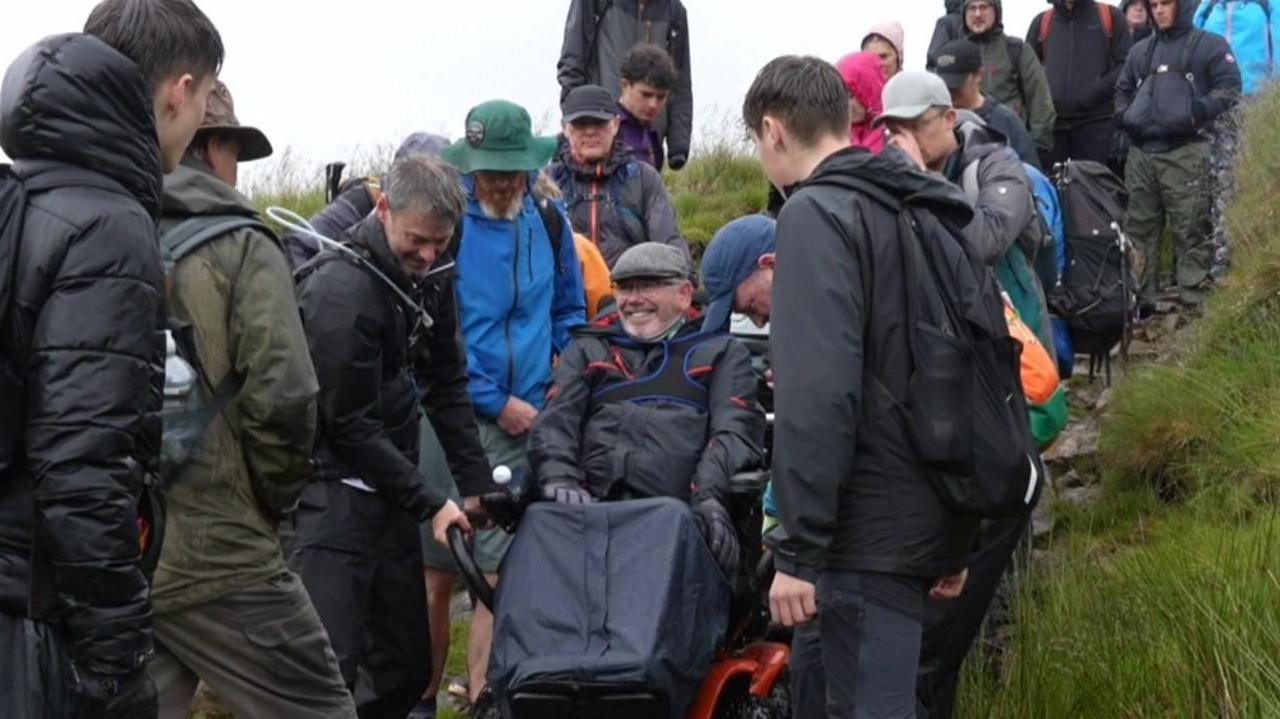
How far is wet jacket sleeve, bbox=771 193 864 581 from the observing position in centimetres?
404

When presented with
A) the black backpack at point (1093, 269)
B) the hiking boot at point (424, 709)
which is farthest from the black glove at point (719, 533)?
the black backpack at point (1093, 269)

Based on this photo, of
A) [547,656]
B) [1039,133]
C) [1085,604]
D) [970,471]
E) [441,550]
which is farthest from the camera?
[1039,133]

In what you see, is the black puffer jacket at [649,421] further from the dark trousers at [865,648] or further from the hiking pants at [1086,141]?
the hiking pants at [1086,141]

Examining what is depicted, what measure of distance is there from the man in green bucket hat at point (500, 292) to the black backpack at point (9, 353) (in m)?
3.19

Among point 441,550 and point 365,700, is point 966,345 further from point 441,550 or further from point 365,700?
point 441,550

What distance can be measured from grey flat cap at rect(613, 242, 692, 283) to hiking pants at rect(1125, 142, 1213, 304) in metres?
5.62

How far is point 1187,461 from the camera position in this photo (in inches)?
288

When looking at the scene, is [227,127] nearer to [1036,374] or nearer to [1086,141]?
[1036,374]

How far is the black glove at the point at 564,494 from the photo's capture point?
5625mm

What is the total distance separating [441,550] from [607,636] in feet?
5.23

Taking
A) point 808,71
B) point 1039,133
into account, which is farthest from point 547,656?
point 1039,133

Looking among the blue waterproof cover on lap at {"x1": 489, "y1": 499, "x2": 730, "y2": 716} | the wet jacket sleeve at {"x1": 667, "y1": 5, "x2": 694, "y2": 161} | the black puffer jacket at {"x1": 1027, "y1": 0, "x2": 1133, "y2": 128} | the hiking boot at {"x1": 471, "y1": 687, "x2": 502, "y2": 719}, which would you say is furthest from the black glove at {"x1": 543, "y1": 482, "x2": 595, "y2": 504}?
the black puffer jacket at {"x1": 1027, "y1": 0, "x2": 1133, "y2": 128}

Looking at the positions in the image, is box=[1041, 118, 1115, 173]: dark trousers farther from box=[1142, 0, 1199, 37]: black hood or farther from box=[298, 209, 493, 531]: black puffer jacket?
box=[298, 209, 493, 531]: black puffer jacket

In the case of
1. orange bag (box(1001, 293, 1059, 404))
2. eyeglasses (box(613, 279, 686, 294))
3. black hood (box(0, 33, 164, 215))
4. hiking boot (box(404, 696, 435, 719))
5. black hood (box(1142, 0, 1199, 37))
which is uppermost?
black hood (box(0, 33, 164, 215))
